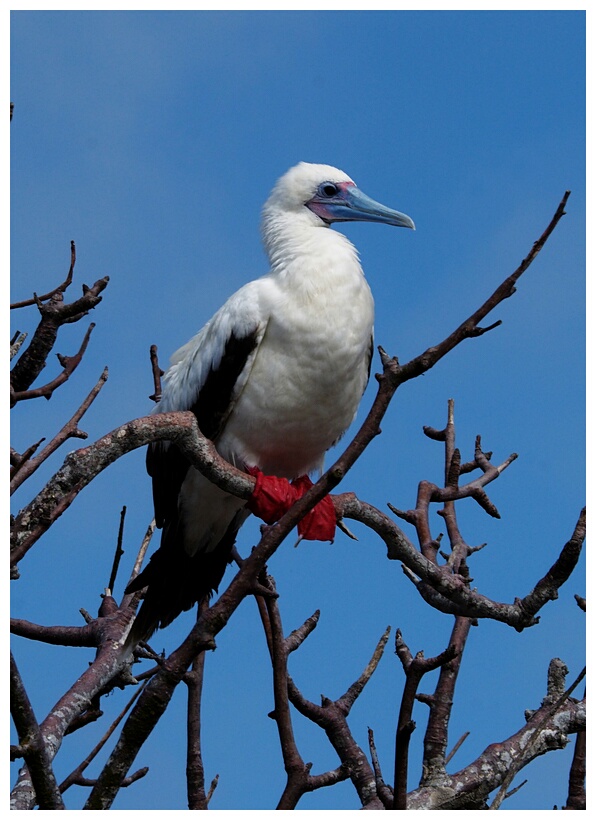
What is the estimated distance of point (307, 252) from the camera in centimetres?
580

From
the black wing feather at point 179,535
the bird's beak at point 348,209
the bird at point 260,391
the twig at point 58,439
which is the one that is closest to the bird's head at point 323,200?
the bird's beak at point 348,209

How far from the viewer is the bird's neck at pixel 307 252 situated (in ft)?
18.3

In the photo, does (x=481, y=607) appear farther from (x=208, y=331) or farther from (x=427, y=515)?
(x=208, y=331)

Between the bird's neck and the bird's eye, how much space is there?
246 mm

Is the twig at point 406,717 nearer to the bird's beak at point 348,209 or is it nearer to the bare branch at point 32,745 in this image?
the bare branch at point 32,745

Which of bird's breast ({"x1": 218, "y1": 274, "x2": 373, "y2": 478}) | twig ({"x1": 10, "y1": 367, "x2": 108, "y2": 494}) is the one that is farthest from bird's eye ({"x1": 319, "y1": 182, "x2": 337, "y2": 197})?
twig ({"x1": 10, "y1": 367, "x2": 108, "y2": 494})

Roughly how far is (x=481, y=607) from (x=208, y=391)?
184 cm

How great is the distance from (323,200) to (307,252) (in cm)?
78

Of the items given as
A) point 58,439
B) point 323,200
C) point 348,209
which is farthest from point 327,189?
point 58,439

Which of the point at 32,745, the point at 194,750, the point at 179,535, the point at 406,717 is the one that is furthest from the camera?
the point at 179,535

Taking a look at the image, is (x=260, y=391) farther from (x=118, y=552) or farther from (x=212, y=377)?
(x=118, y=552)

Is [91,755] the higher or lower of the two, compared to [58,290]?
lower

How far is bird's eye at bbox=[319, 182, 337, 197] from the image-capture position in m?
6.44

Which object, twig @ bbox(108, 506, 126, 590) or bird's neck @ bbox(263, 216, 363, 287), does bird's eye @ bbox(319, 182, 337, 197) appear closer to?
bird's neck @ bbox(263, 216, 363, 287)
